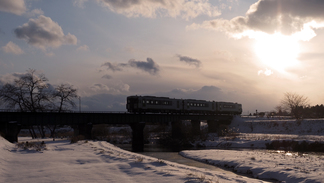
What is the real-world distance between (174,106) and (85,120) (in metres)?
21.7

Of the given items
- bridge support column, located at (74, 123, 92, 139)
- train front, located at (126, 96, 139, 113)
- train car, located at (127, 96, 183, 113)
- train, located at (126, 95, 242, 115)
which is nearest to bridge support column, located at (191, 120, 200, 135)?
train, located at (126, 95, 242, 115)

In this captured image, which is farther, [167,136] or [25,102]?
[167,136]

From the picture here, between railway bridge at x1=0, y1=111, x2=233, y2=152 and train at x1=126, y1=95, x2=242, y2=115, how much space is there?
54.5 inches

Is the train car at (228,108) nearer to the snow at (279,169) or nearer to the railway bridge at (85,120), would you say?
the railway bridge at (85,120)

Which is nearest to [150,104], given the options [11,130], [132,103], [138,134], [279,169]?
[132,103]

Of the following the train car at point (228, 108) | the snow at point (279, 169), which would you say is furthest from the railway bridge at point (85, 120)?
the snow at point (279, 169)

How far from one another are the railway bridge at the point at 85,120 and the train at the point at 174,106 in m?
1.39

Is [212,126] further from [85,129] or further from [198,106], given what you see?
[85,129]

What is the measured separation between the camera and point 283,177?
17.6 metres

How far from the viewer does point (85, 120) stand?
164ft

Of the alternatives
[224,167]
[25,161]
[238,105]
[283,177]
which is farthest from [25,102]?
[238,105]

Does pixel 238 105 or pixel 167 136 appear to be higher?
pixel 238 105

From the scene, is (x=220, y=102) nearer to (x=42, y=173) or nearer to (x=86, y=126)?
(x=86, y=126)

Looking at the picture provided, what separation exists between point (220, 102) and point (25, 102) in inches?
2030
